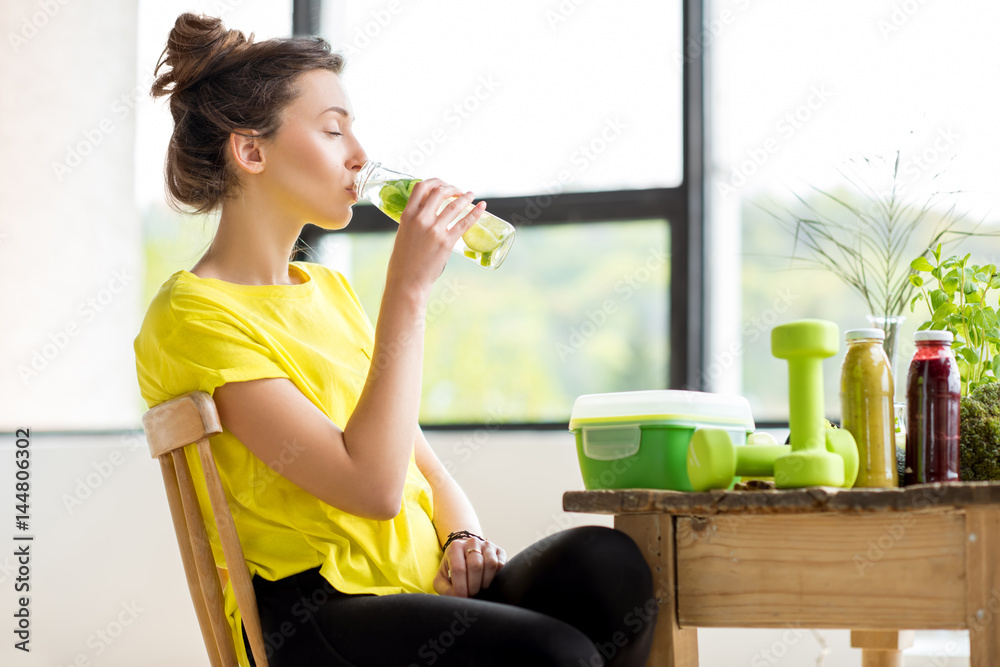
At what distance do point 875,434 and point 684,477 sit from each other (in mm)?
174

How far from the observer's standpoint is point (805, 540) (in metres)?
0.78

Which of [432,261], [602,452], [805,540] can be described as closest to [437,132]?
[432,261]

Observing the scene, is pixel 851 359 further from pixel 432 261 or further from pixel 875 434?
pixel 432 261

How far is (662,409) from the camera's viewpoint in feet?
2.86

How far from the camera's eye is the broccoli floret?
0.86 meters

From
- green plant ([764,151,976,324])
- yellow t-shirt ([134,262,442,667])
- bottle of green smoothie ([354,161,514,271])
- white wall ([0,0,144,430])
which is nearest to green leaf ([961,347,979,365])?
bottle of green smoothie ([354,161,514,271])

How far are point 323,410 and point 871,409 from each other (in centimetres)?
60

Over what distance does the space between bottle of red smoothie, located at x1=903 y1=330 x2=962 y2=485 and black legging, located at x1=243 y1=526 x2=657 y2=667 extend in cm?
27

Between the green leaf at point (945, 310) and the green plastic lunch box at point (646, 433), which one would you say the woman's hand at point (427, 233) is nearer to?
the green plastic lunch box at point (646, 433)

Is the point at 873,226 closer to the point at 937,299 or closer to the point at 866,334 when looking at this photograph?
the point at 937,299

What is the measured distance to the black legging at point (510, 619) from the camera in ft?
2.68

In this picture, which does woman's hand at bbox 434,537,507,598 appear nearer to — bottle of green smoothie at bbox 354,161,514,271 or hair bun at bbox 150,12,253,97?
bottle of green smoothie at bbox 354,161,514,271


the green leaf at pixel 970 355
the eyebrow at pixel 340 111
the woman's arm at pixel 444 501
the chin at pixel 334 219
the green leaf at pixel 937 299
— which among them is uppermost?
the eyebrow at pixel 340 111

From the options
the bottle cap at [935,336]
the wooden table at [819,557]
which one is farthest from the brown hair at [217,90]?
the bottle cap at [935,336]
